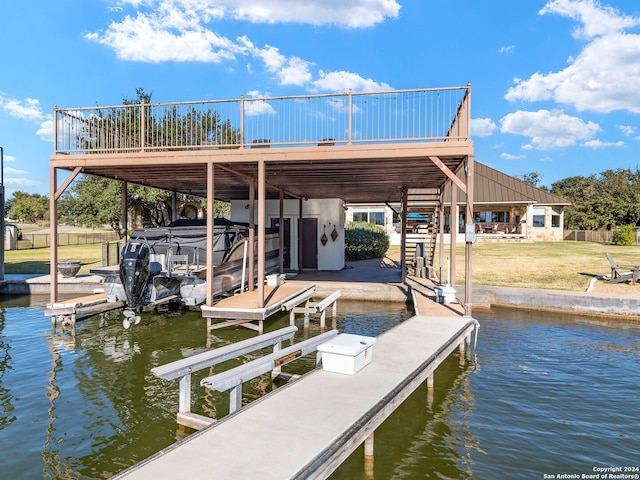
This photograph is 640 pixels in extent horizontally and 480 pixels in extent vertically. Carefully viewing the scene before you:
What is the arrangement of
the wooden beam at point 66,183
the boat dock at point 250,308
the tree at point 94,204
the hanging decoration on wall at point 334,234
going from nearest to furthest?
the boat dock at point 250,308
the wooden beam at point 66,183
the hanging decoration on wall at point 334,234
the tree at point 94,204

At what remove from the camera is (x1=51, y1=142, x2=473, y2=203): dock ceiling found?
322 inches

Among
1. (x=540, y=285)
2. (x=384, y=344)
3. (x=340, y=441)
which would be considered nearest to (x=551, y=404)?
Result: (x=384, y=344)

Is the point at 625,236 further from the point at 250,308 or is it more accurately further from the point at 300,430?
the point at 300,430

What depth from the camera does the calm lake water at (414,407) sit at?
13.3 feet

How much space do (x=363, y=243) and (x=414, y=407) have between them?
1725 centimetres

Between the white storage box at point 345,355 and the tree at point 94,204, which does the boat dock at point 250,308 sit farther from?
the tree at point 94,204

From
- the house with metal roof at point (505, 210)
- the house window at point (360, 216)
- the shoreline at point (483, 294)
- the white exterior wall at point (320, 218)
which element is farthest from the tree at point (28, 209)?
the white exterior wall at point (320, 218)

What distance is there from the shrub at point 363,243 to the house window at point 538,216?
49.2 feet

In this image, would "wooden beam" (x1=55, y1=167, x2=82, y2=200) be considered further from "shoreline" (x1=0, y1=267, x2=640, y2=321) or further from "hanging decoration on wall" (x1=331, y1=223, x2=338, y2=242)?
"hanging decoration on wall" (x1=331, y1=223, x2=338, y2=242)

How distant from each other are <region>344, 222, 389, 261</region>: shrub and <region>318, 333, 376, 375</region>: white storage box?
17.1 metres

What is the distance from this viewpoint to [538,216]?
1250 inches

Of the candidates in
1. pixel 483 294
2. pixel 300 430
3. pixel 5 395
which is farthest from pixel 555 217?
pixel 5 395

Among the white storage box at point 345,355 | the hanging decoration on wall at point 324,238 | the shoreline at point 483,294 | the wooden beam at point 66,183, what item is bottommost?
the shoreline at point 483,294

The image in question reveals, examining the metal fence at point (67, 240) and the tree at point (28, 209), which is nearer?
the metal fence at point (67, 240)
